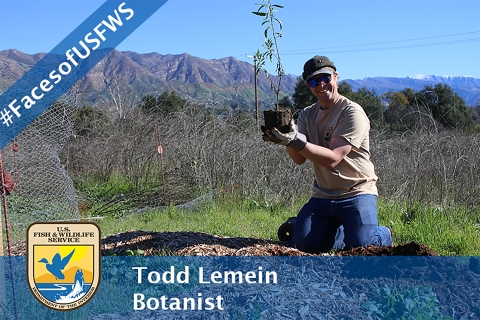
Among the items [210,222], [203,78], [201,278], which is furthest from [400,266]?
[203,78]

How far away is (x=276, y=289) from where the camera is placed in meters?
2.98

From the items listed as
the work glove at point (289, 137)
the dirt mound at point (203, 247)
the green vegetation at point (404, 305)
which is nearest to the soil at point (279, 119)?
the work glove at point (289, 137)

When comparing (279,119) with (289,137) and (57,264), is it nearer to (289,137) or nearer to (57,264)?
(289,137)

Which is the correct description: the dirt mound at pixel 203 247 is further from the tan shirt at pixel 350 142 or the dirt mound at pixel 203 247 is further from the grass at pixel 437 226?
the grass at pixel 437 226

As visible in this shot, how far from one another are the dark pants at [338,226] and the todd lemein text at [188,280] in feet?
2.67

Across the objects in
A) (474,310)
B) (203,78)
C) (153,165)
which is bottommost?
(474,310)

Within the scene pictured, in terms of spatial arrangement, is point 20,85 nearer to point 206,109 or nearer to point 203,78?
point 206,109

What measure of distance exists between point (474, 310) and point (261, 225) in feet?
7.91

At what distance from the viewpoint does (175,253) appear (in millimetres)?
3678

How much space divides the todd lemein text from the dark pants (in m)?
0.81

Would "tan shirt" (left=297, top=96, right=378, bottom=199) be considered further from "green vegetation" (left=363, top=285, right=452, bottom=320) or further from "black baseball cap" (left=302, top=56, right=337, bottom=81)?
"green vegetation" (left=363, top=285, right=452, bottom=320)

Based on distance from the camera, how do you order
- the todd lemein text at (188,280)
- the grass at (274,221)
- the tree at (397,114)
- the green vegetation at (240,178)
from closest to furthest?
the todd lemein text at (188,280) < the grass at (274,221) < the green vegetation at (240,178) < the tree at (397,114)

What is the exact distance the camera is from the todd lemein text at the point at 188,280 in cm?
289

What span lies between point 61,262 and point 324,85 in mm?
2171
